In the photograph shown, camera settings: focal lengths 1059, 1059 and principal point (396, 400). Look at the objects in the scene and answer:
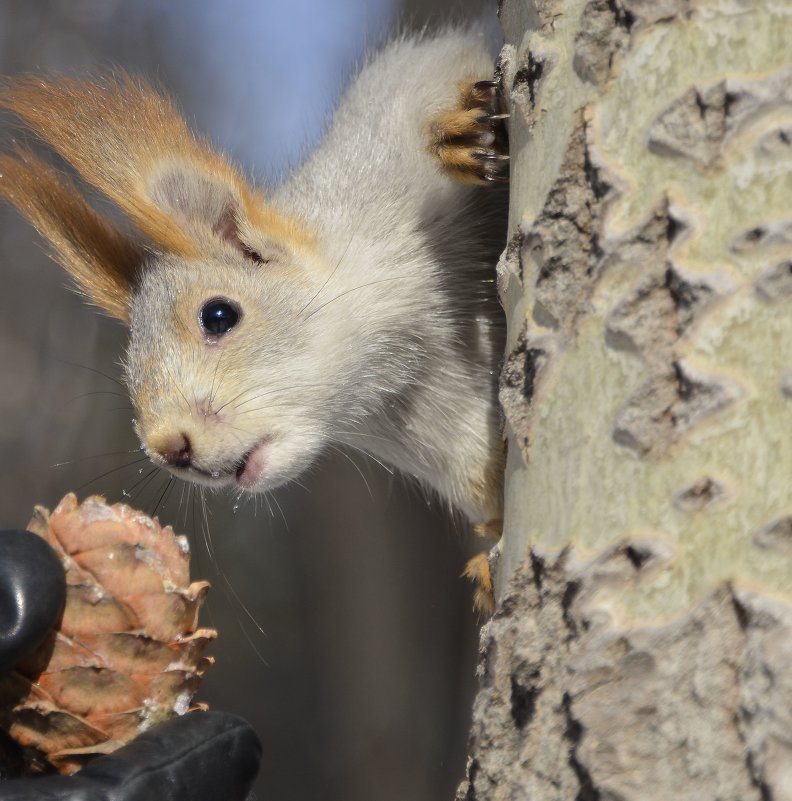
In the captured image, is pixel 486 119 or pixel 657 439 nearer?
pixel 657 439

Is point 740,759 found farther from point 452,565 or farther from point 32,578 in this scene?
point 452,565

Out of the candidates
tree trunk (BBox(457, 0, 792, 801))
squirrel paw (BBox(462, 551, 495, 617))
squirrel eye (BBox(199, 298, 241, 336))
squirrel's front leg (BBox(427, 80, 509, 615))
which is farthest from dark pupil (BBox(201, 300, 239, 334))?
tree trunk (BBox(457, 0, 792, 801))

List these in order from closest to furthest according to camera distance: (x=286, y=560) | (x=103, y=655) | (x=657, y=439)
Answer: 1. (x=657, y=439)
2. (x=103, y=655)
3. (x=286, y=560)

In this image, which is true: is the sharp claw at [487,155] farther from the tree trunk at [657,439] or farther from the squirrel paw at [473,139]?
the tree trunk at [657,439]

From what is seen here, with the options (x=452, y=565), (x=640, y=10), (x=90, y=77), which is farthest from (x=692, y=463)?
(x=452, y=565)

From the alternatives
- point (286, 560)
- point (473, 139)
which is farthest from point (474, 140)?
point (286, 560)

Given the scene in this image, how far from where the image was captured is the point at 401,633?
9.46ft

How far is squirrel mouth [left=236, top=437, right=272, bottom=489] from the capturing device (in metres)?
1.19

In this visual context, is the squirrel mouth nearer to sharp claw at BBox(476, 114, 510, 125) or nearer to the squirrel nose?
the squirrel nose

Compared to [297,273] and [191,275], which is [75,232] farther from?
[297,273]

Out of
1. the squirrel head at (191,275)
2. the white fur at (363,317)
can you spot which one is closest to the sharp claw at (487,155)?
the white fur at (363,317)

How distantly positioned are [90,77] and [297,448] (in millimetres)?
483

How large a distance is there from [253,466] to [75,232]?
15.1 inches

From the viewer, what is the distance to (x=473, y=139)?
1.15 meters
